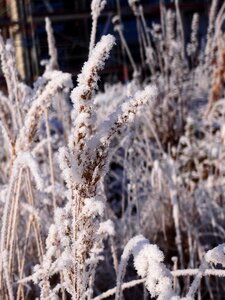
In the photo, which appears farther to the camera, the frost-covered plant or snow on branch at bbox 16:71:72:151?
snow on branch at bbox 16:71:72:151

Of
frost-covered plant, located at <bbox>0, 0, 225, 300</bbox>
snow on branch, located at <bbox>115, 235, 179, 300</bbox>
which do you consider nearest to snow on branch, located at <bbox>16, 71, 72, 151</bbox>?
frost-covered plant, located at <bbox>0, 0, 225, 300</bbox>

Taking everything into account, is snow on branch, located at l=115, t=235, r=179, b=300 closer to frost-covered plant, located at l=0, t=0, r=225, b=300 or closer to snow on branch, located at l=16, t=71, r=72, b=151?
frost-covered plant, located at l=0, t=0, r=225, b=300

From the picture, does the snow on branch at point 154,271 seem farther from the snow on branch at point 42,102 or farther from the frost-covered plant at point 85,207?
the snow on branch at point 42,102

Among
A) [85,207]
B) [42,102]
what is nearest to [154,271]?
[85,207]

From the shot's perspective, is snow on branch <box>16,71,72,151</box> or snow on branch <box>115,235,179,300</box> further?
snow on branch <box>16,71,72,151</box>

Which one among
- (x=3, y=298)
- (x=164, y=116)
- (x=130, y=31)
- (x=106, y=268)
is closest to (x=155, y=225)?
(x=106, y=268)

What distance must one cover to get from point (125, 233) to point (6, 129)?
912 mm

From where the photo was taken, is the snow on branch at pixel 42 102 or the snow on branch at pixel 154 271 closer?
the snow on branch at pixel 154 271

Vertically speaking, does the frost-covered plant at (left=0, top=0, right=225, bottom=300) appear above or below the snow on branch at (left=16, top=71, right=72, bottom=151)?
below

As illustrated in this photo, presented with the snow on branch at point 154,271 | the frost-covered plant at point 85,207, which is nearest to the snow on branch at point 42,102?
the frost-covered plant at point 85,207

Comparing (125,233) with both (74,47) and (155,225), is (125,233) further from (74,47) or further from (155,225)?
(74,47)

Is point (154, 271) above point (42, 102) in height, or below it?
below

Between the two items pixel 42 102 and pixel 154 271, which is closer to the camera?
pixel 154 271

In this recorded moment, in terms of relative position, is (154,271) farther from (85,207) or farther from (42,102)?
(42,102)
